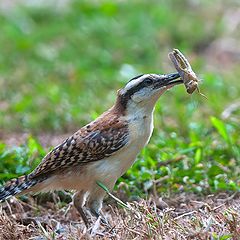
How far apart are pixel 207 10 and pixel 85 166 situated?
936 cm

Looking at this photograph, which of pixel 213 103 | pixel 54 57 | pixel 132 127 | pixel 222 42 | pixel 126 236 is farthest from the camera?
pixel 222 42

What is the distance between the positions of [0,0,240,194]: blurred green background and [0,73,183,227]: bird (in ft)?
1.65

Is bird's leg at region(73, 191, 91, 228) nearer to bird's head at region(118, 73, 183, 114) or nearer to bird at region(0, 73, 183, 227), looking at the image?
bird at region(0, 73, 183, 227)

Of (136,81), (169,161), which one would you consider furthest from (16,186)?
(169,161)

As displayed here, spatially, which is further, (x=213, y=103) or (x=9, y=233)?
(x=213, y=103)

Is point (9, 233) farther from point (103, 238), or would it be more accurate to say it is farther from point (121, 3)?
point (121, 3)

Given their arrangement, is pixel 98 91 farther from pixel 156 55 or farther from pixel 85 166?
pixel 85 166

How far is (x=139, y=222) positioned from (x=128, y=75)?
6389 millimetres

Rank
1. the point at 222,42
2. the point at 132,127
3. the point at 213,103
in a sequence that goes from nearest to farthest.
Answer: the point at 132,127, the point at 213,103, the point at 222,42

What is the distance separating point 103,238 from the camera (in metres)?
6.43

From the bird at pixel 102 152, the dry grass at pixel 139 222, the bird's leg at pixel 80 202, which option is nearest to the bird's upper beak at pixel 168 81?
the bird at pixel 102 152

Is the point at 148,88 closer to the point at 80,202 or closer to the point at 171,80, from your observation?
the point at 171,80

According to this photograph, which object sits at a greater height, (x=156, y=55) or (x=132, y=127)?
(x=132, y=127)

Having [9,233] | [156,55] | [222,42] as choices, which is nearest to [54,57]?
[156,55]
